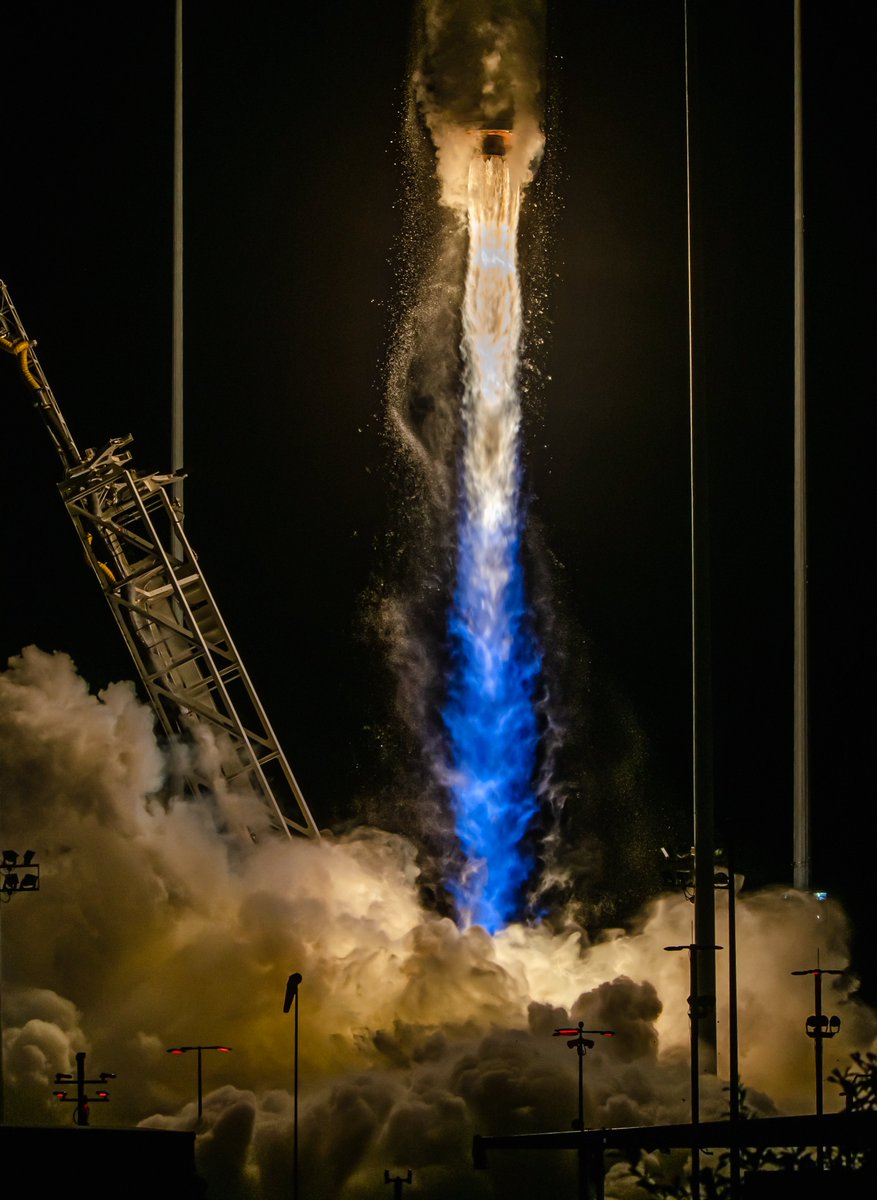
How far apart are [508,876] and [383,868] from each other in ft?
7.98

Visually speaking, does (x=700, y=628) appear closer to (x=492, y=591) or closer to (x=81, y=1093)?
(x=492, y=591)

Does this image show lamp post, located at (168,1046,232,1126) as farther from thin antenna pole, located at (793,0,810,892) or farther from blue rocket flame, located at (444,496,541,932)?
thin antenna pole, located at (793,0,810,892)

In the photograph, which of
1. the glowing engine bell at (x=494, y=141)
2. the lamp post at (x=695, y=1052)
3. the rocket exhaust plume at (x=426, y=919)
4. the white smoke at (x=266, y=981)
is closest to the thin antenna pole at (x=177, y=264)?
the rocket exhaust plume at (x=426, y=919)

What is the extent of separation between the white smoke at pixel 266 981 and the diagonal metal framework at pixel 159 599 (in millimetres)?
748

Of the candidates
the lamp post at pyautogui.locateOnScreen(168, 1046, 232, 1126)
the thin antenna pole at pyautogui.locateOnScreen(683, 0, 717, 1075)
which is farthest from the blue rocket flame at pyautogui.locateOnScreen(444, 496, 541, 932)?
the lamp post at pyautogui.locateOnScreen(168, 1046, 232, 1126)

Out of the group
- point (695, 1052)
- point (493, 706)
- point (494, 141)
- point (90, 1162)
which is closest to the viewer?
point (90, 1162)

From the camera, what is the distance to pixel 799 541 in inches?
1601

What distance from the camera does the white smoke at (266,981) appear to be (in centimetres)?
3297

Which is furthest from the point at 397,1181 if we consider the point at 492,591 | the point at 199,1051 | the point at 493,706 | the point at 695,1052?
the point at 492,591

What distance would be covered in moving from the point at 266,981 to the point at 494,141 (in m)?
14.7

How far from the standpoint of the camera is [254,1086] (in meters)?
33.8

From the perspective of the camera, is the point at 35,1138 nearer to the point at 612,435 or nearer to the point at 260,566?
the point at 260,566

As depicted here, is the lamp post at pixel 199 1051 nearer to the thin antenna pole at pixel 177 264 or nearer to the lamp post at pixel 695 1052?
the lamp post at pixel 695 1052

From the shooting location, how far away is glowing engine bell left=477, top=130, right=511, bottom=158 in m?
38.6
